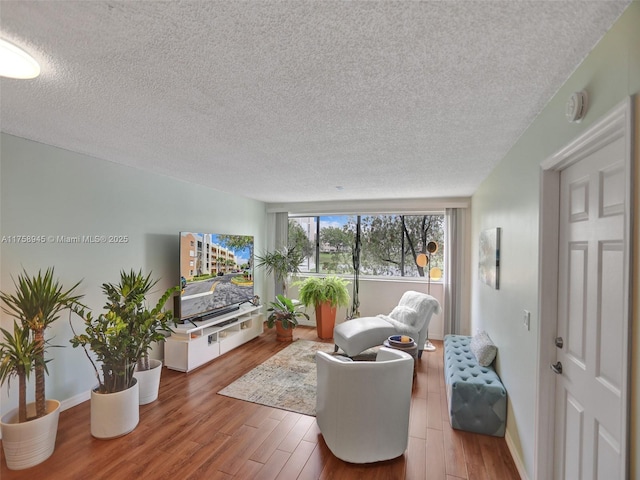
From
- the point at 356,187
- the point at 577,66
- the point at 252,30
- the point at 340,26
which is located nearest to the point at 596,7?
the point at 577,66

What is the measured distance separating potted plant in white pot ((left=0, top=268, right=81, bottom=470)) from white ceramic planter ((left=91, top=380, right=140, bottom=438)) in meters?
0.24

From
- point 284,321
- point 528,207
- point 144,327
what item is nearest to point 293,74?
point 528,207

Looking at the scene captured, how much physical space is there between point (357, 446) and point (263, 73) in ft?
7.76

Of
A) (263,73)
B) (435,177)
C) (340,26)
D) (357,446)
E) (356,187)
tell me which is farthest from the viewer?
(356,187)

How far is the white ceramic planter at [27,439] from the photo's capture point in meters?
2.01

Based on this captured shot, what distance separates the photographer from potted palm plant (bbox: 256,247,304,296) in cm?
533

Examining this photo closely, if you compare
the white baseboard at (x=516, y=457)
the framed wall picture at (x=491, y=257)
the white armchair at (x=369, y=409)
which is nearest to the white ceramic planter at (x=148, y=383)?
the white armchair at (x=369, y=409)

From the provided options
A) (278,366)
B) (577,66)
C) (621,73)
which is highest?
(577,66)

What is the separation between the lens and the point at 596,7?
98cm

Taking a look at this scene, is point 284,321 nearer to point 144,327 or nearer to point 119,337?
point 144,327

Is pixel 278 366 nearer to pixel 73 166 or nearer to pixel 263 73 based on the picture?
pixel 73 166

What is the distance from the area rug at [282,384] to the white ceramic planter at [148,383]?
2.00 feet

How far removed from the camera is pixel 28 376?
2.13 metres

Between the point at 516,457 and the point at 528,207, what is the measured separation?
1738 millimetres
